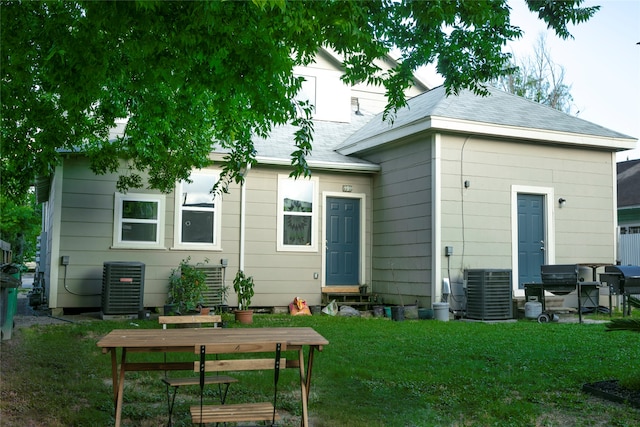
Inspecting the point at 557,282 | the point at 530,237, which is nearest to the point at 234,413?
the point at 557,282

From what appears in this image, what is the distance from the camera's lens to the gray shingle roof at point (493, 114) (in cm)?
1228

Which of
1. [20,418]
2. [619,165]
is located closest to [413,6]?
[20,418]

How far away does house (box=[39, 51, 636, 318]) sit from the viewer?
38.8ft

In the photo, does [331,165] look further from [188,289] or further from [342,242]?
[188,289]

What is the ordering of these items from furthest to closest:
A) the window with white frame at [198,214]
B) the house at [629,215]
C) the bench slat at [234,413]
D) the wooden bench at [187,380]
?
the house at [629,215] → the window with white frame at [198,214] → the wooden bench at [187,380] → the bench slat at [234,413]

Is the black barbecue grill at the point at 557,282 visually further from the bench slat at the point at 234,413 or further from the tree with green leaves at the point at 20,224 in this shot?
the tree with green leaves at the point at 20,224

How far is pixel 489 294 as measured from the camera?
11.5m

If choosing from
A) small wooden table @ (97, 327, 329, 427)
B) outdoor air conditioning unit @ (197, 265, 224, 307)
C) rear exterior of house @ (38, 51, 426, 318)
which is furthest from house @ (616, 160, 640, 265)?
small wooden table @ (97, 327, 329, 427)

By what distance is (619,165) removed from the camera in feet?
80.4

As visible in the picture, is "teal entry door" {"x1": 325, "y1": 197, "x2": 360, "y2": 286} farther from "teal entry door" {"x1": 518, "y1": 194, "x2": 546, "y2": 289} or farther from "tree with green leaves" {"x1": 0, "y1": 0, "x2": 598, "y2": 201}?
"tree with green leaves" {"x1": 0, "y1": 0, "x2": 598, "y2": 201}

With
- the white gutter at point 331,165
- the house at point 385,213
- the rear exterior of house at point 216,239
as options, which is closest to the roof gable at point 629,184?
the house at point 385,213

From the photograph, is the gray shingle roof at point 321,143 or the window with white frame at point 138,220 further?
the gray shingle roof at point 321,143

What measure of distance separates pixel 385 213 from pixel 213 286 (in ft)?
12.9

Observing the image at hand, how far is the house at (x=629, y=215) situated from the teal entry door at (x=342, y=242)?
28.3 ft
